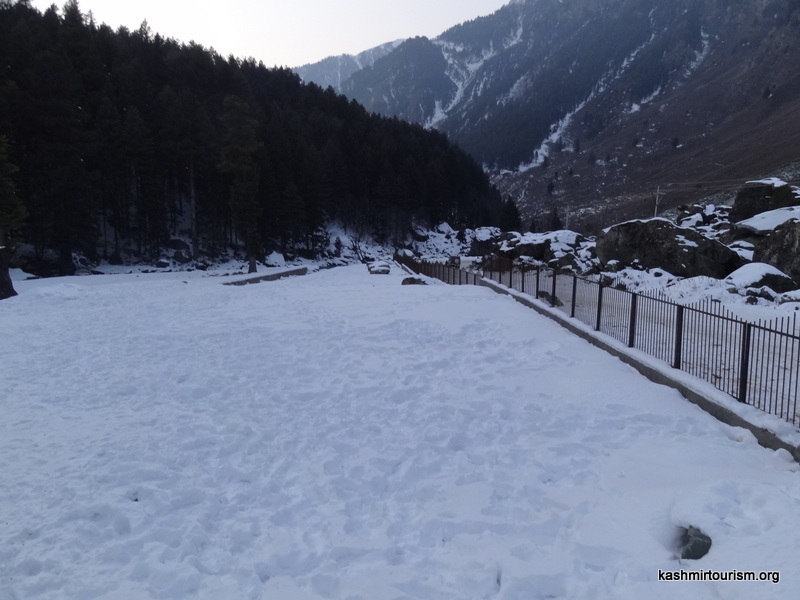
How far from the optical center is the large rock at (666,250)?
68.6ft

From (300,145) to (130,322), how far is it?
5991 cm

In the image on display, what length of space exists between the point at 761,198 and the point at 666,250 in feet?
24.4

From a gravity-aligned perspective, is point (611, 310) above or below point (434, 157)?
below

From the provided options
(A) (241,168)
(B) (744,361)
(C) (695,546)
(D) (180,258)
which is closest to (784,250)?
(B) (744,361)

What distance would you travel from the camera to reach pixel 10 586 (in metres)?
3.59

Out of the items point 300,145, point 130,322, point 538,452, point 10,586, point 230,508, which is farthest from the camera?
point 300,145

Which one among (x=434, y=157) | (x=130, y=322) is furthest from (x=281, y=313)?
(x=434, y=157)

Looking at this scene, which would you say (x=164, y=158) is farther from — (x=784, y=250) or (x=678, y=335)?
(x=678, y=335)

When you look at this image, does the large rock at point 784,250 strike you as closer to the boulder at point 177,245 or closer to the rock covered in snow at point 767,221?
the rock covered in snow at point 767,221

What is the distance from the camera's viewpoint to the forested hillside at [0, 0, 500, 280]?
3656 cm

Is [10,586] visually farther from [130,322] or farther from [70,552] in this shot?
[130,322]

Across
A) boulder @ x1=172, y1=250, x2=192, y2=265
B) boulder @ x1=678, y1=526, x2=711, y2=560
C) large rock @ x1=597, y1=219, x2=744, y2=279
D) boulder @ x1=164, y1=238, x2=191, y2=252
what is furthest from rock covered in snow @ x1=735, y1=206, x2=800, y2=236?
boulder @ x1=164, y1=238, x2=191, y2=252

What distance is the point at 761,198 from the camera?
25.6 meters

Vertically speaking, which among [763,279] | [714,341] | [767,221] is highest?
[767,221]
